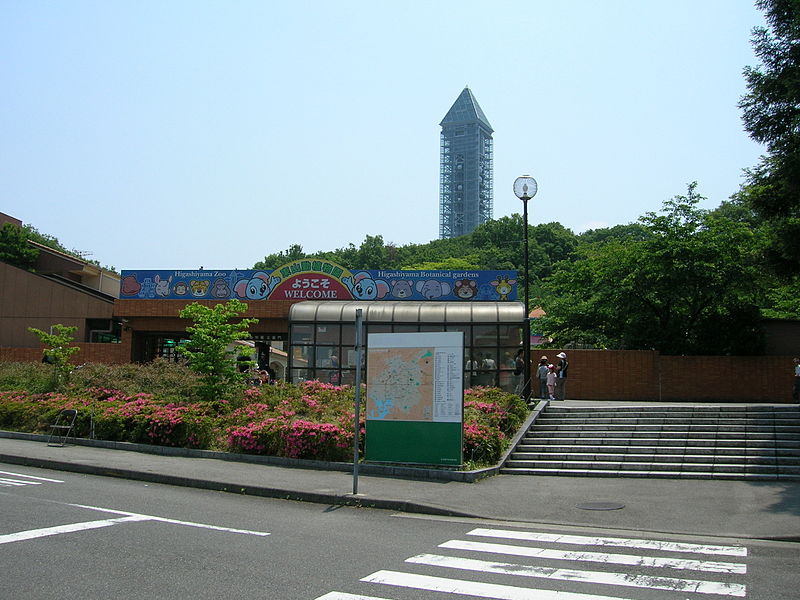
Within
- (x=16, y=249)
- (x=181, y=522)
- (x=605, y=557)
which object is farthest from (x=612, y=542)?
(x=16, y=249)

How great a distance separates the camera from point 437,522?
1085 cm

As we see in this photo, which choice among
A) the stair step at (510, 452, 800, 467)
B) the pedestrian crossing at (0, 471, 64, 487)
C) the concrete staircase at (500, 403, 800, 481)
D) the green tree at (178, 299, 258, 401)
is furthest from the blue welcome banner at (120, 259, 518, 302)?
the pedestrian crossing at (0, 471, 64, 487)

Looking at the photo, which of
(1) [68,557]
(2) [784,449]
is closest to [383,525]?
(1) [68,557]

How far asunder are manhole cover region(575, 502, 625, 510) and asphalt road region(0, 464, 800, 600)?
150 cm

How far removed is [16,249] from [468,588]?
46.7 m

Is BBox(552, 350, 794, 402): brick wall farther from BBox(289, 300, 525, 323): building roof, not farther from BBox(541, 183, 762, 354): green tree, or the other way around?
BBox(289, 300, 525, 323): building roof

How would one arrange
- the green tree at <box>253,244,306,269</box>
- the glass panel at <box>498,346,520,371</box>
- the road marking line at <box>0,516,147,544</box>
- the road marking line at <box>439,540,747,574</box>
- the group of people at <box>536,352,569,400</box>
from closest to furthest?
the road marking line at <box>439,540,747,574</box>
the road marking line at <box>0,516,147,544</box>
the group of people at <box>536,352,569,400</box>
the glass panel at <box>498,346,520,371</box>
the green tree at <box>253,244,306,269</box>

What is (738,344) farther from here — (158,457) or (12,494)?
(12,494)

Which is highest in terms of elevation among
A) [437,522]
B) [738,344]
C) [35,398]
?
[738,344]

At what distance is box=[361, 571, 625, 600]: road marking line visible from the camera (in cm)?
664

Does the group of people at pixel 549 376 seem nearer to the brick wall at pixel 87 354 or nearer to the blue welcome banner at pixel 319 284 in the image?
the blue welcome banner at pixel 319 284

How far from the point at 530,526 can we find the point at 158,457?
9.80 meters

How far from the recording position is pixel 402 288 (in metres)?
30.5

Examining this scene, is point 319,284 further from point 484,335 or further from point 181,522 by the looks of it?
point 181,522
